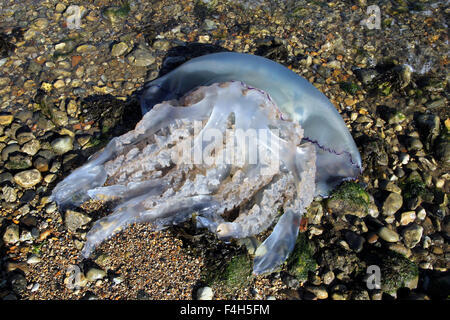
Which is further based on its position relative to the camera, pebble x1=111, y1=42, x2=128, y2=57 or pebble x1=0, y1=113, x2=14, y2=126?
pebble x1=111, y1=42, x2=128, y2=57

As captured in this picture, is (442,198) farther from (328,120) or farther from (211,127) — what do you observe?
(211,127)

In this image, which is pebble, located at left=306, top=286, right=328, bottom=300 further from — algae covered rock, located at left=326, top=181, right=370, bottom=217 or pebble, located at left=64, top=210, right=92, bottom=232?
pebble, located at left=64, top=210, right=92, bottom=232

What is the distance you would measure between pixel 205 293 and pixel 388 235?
170 centimetres

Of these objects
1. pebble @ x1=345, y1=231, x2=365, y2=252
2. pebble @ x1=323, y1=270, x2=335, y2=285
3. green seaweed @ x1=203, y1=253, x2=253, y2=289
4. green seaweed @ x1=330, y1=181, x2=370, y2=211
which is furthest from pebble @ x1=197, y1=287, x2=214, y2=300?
green seaweed @ x1=330, y1=181, x2=370, y2=211

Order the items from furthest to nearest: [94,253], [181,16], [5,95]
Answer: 1. [181,16]
2. [5,95]
3. [94,253]

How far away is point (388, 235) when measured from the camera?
350cm

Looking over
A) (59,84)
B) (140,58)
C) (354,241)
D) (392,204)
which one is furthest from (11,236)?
(392,204)

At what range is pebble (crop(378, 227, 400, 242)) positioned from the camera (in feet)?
11.5

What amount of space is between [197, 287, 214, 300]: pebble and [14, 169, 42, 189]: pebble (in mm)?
1846

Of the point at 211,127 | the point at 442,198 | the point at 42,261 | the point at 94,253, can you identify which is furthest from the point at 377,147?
the point at 42,261

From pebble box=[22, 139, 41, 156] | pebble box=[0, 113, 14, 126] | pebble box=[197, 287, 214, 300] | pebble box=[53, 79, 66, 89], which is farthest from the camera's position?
pebble box=[53, 79, 66, 89]

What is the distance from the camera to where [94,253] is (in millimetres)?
3273
